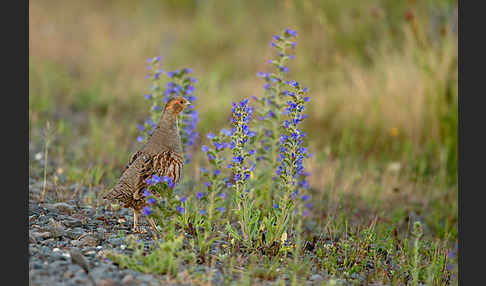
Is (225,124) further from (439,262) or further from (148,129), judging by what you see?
(439,262)

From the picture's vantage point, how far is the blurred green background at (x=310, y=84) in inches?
271

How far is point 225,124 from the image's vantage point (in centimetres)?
848

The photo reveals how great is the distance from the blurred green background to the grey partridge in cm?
132

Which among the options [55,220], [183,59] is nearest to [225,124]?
[183,59]

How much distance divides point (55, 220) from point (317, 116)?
17.4 ft

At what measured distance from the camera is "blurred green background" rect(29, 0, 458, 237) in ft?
22.6

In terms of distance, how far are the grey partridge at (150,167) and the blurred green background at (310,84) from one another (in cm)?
132

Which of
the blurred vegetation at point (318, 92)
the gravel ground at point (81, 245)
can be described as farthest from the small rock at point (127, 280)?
the blurred vegetation at point (318, 92)

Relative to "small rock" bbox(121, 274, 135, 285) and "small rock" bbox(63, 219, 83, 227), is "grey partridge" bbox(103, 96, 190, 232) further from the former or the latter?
"small rock" bbox(121, 274, 135, 285)

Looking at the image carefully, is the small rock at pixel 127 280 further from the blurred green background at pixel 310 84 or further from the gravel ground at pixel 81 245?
the blurred green background at pixel 310 84

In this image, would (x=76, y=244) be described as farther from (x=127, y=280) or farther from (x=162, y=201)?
(x=127, y=280)

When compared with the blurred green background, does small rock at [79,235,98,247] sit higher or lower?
lower

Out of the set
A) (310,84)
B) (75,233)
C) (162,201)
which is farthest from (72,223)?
(310,84)

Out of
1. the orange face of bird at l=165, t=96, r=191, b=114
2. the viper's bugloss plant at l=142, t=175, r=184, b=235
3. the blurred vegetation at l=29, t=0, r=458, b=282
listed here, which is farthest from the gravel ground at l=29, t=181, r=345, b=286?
the orange face of bird at l=165, t=96, r=191, b=114
